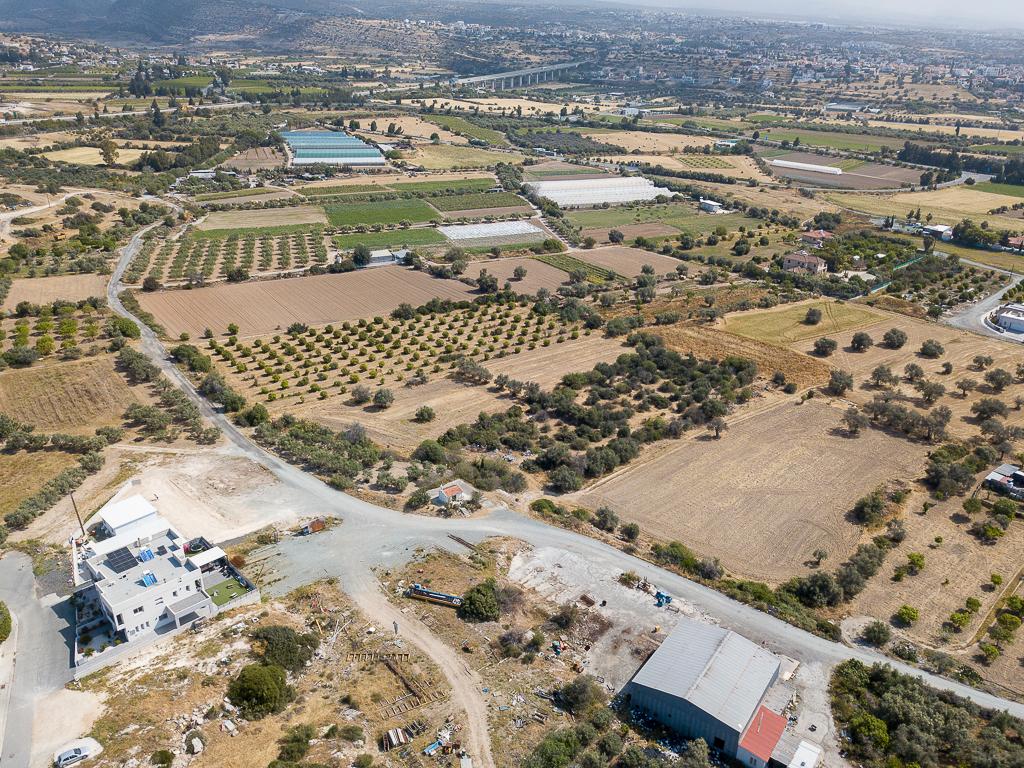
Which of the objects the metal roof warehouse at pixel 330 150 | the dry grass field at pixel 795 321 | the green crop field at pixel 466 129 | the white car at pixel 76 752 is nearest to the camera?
the white car at pixel 76 752

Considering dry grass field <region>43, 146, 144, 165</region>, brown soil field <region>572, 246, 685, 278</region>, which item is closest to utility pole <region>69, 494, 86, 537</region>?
brown soil field <region>572, 246, 685, 278</region>

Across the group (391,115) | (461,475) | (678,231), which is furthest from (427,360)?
(391,115)

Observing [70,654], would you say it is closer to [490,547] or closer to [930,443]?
[490,547]

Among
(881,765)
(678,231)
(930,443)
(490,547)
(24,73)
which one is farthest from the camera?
(24,73)

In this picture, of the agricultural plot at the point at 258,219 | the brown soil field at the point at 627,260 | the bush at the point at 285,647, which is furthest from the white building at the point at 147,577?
the agricultural plot at the point at 258,219

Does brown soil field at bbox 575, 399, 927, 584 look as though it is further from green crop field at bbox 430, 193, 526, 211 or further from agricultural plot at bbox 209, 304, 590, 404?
green crop field at bbox 430, 193, 526, 211

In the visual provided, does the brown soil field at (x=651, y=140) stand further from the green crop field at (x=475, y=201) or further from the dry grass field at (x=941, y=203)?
the green crop field at (x=475, y=201)
